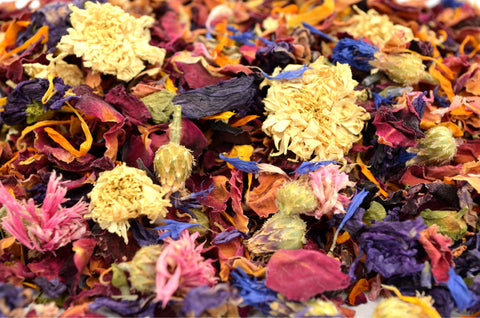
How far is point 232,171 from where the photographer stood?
0.96 meters

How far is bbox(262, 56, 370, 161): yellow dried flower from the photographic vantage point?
37.6 inches

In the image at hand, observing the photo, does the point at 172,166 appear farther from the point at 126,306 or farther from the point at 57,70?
the point at 57,70

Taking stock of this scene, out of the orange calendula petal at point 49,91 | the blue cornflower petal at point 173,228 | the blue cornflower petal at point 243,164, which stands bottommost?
the blue cornflower petal at point 173,228

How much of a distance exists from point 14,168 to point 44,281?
0.98 ft

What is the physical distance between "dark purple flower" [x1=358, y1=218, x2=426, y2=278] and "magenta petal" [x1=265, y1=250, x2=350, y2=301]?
0.20 ft

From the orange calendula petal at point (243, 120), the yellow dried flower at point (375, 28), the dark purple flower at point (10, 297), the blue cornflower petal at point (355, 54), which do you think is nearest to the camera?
the dark purple flower at point (10, 297)

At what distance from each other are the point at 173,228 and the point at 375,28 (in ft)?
2.62

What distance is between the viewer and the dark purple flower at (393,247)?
0.79m

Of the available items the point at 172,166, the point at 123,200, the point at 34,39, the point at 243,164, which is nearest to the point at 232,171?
the point at 243,164

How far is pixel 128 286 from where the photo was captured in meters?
0.77

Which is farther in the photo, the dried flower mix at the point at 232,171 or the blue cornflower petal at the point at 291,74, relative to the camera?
the blue cornflower petal at the point at 291,74

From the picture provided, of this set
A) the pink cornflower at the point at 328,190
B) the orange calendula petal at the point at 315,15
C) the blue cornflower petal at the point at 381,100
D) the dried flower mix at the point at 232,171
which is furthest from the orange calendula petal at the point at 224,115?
the orange calendula petal at the point at 315,15

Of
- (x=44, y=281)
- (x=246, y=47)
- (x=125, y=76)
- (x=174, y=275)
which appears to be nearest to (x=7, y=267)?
(x=44, y=281)

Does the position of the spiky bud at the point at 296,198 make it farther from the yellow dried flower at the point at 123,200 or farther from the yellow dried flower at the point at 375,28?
the yellow dried flower at the point at 375,28
